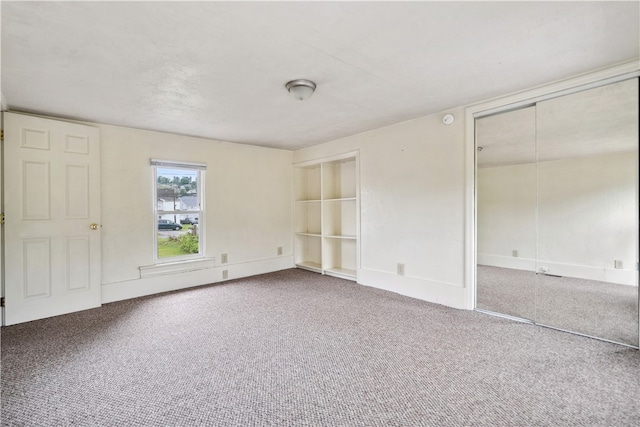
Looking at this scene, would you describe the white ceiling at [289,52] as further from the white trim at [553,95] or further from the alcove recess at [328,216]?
the alcove recess at [328,216]

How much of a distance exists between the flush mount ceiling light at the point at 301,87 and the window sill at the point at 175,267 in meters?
3.00

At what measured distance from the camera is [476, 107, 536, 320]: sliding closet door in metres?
3.15

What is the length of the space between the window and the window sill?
92 mm

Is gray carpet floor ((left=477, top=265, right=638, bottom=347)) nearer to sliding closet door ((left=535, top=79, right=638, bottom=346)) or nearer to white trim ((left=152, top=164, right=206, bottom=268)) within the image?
sliding closet door ((left=535, top=79, right=638, bottom=346))

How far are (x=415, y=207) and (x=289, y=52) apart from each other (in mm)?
2394

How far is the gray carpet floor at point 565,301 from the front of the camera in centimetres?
243

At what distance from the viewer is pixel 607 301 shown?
2711 millimetres

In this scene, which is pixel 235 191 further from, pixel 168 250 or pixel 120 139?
pixel 120 139

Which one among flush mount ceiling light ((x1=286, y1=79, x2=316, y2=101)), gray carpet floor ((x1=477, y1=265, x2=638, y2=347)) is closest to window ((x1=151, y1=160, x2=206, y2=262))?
flush mount ceiling light ((x1=286, y1=79, x2=316, y2=101))

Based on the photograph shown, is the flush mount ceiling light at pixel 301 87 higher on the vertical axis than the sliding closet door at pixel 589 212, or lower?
higher

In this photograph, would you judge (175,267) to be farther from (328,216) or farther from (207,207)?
(328,216)

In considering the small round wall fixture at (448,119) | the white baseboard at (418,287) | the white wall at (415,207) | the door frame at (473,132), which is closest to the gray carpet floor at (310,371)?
the white baseboard at (418,287)

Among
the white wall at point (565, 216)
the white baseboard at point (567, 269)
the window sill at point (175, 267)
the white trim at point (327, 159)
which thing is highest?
the white trim at point (327, 159)

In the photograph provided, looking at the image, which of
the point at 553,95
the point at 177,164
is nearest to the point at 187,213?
the point at 177,164
